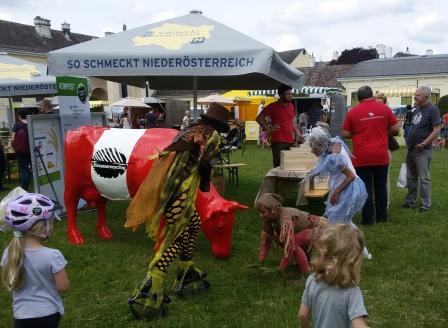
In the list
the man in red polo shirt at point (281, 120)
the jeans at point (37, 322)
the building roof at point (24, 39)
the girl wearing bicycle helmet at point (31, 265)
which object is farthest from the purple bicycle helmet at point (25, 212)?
the building roof at point (24, 39)

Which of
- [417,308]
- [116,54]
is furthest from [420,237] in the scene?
[116,54]

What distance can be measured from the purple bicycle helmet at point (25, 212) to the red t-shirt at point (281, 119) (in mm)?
5432

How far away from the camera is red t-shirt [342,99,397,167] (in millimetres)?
6094

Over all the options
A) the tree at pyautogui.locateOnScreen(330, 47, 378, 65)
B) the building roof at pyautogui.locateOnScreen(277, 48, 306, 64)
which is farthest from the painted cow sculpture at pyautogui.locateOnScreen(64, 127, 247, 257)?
the tree at pyautogui.locateOnScreen(330, 47, 378, 65)

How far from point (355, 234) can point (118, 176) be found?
364cm

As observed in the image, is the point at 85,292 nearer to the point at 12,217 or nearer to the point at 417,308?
the point at 12,217

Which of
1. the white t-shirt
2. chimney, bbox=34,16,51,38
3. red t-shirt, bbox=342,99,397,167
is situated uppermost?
chimney, bbox=34,16,51,38

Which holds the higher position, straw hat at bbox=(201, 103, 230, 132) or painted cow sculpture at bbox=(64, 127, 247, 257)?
straw hat at bbox=(201, 103, 230, 132)

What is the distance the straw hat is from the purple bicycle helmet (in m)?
1.70

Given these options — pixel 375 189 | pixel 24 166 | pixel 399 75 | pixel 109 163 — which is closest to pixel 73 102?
pixel 109 163

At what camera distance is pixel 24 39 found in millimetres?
43969

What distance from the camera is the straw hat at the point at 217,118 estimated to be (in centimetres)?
397

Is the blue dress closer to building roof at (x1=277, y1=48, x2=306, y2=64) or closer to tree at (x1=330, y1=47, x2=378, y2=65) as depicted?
building roof at (x1=277, y1=48, x2=306, y2=64)

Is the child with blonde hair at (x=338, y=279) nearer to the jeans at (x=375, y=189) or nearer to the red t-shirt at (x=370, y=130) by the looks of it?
the red t-shirt at (x=370, y=130)
